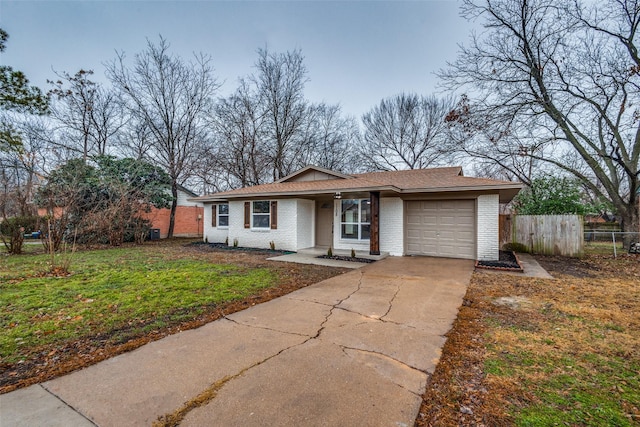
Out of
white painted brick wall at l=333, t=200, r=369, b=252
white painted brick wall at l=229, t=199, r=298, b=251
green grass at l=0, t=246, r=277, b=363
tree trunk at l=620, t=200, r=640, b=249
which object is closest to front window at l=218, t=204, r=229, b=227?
white painted brick wall at l=229, t=199, r=298, b=251

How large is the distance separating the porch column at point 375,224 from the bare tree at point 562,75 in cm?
707

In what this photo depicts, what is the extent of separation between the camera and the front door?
12445 millimetres

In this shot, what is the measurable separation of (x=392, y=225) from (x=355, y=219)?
1.51 m

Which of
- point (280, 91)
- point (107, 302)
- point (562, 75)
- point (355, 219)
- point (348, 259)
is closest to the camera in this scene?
point (107, 302)

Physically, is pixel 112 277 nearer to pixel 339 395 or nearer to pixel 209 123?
pixel 339 395

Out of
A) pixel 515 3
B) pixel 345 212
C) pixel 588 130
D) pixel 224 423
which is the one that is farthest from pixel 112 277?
pixel 588 130

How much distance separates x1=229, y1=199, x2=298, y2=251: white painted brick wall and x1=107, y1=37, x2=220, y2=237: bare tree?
686 centimetres

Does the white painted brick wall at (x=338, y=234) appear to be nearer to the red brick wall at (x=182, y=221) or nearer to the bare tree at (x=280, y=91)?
the bare tree at (x=280, y=91)

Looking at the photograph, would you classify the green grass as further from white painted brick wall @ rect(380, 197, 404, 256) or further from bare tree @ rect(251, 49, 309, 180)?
bare tree @ rect(251, 49, 309, 180)

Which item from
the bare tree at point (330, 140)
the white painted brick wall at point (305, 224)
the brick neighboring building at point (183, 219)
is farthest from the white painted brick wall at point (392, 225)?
the brick neighboring building at point (183, 219)

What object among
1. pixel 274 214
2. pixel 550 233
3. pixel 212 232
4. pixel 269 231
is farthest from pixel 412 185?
pixel 212 232

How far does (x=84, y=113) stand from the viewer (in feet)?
53.3

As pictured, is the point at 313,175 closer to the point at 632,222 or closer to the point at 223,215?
the point at 223,215

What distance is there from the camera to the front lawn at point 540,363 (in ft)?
7.07
